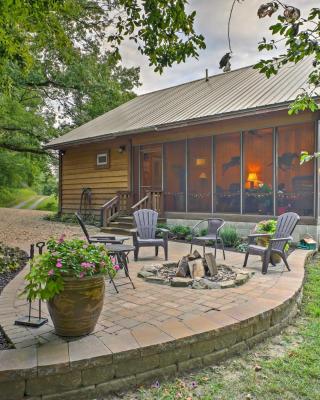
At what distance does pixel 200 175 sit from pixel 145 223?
3310mm

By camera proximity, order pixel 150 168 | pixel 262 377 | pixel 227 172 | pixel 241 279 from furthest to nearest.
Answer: pixel 150 168 < pixel 227 172 < pixel 241 279 < pixel 262 377

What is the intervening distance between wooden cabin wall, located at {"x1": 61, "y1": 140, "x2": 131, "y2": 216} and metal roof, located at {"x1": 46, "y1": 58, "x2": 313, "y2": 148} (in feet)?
1.94

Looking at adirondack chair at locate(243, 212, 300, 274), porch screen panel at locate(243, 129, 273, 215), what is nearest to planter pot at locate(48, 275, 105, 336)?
adirondack chair at locate(243, 212, 300, 274)

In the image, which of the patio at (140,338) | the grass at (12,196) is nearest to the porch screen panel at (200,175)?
the patio at (140,338)

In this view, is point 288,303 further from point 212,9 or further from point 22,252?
point 22,252

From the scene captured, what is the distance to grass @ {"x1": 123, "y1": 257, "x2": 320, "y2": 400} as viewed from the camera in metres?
2.05

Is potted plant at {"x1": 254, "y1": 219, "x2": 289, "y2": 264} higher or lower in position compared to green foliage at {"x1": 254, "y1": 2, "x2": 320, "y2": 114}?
lower

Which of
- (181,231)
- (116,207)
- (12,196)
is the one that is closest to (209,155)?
(181,231)

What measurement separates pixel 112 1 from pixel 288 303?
7.28 meters

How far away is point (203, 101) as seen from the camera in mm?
9414

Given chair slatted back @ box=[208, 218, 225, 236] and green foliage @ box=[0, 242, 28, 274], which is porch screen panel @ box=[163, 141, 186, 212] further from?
green foliage @ box=[0, 242, 28, 274]

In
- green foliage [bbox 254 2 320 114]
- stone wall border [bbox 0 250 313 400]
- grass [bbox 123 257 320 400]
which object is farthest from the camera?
grass [bbox 123 257 320 400]

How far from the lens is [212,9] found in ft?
11.9

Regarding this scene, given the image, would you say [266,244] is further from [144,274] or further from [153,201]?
[153,201]
